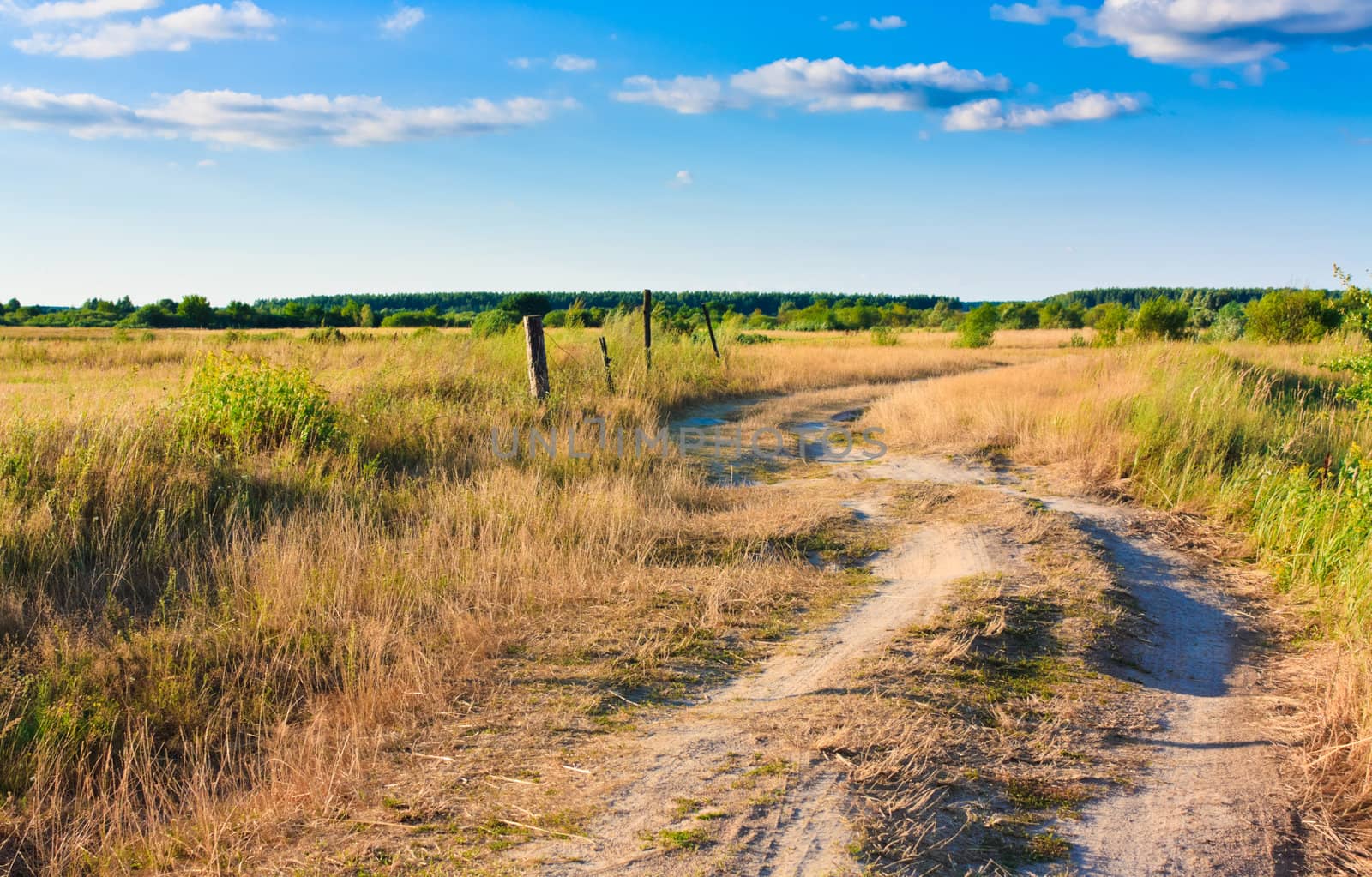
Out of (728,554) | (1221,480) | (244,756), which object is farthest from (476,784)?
(1221,480)

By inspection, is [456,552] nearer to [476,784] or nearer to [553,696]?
[553,696]

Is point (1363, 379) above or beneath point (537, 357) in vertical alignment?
beneath

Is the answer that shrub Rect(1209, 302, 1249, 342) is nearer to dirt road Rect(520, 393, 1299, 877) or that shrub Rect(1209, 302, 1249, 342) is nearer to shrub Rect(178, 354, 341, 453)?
dirt road Rect(520, 393, 1299, 877)

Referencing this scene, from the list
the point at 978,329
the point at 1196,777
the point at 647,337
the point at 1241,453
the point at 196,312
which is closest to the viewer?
the point at 1196,777

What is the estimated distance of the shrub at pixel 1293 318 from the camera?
21.2 m

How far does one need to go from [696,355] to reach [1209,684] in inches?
558

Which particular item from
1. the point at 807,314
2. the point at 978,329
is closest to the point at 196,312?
the point at 807,314

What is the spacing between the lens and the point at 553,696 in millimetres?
4012

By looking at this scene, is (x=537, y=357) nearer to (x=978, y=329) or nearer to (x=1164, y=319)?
(x=1164, y=319)

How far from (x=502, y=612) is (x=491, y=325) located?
17282 millimetres

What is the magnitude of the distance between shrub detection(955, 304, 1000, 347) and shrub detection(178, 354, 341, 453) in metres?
30.8

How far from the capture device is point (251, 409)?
8.66m

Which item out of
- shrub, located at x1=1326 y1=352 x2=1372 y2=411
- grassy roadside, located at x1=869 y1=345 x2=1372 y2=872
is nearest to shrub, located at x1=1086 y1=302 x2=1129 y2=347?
grassy roadside, located at x1=869 y1=345 x2=1372 y2=872

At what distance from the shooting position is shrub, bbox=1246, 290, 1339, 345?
21234mm
